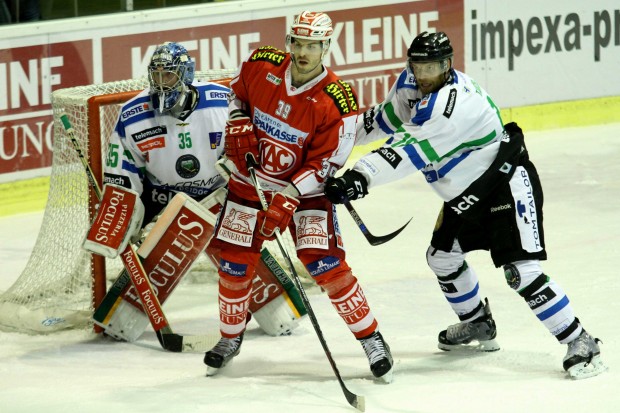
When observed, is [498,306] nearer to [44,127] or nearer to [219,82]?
[219,82]

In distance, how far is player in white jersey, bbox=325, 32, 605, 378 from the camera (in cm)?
437

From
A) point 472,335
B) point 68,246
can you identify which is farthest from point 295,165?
point 68,246

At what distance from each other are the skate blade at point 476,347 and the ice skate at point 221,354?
2.64 ft

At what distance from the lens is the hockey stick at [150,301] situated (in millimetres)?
5059

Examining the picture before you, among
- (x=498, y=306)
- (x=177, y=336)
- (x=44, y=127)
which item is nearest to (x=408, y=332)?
(x=498, y=306)

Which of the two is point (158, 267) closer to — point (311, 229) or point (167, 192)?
point (167, 192)

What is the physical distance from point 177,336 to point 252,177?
2.83 ft

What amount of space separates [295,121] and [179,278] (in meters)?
1.06

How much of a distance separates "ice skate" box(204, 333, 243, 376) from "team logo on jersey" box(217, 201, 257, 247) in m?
0.39

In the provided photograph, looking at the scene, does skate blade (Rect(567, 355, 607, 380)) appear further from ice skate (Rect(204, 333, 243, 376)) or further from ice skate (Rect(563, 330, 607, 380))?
ice skate (Rect(204, 333, 243, 376))

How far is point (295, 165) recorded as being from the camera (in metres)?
4.57

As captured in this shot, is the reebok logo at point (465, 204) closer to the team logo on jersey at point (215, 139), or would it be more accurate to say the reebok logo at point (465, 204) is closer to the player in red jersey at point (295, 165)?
the player in red jersey at point (295, 165)

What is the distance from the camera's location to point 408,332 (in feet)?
17.2

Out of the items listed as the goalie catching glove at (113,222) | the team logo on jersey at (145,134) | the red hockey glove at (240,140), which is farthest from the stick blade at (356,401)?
the team logo on jersey at (145,134)
